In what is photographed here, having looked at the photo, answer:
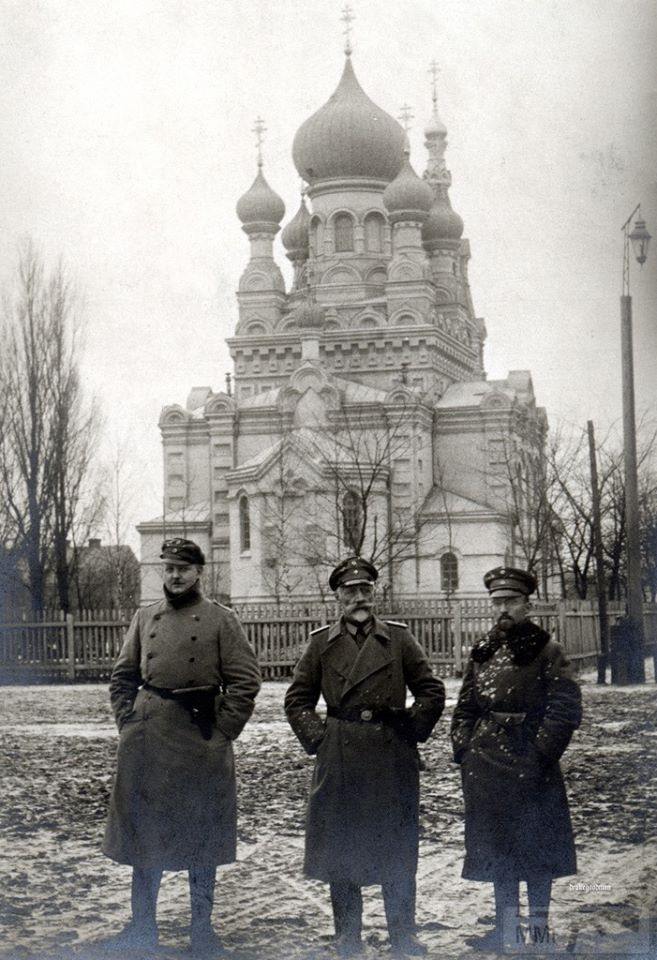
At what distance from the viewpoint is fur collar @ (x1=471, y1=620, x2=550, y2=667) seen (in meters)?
5.95

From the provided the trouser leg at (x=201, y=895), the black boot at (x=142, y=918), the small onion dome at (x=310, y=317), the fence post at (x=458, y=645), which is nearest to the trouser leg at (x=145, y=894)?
the black boot at (x=142, y=918)

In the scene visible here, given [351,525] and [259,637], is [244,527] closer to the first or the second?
→ [351,525]

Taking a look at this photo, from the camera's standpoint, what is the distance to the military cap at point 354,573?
19.4 feet

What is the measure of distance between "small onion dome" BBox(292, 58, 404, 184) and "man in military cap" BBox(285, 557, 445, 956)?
52.6 m

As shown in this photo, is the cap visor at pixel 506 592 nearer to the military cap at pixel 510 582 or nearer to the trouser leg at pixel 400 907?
the military cap at pixel 510 582

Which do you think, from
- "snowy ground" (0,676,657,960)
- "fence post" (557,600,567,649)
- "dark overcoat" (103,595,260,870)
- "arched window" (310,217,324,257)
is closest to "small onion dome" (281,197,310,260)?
"arched window" (310,217,324,257)

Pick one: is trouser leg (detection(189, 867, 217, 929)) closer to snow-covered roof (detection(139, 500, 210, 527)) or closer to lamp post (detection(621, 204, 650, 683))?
lamp post (detection(621, 204, 650, 683))

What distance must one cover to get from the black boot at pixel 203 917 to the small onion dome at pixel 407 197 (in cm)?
5139

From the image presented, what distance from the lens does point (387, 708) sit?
595cm

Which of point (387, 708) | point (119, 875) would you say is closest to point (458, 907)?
point (387, 708)

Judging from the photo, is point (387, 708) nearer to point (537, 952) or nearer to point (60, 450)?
point (537, 952)

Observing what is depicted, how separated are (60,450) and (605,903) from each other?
11.8 meters

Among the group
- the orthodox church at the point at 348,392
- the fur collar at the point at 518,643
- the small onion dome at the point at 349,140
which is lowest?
the fur collar at the point at 518,643

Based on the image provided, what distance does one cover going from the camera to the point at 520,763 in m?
5.92
